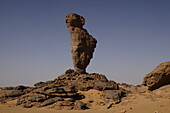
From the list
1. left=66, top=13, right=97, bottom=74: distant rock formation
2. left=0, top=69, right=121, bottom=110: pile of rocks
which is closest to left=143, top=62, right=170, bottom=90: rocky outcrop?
left=0, top=69, right=121, bottom=110: pile of rocks

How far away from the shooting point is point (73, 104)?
16.3m

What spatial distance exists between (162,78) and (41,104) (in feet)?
39.3

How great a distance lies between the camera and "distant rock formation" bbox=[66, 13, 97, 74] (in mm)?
30019

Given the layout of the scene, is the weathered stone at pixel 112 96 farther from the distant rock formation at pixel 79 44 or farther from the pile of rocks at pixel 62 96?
the distant rock formation at pixel 79 44

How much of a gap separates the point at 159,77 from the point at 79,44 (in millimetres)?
20391

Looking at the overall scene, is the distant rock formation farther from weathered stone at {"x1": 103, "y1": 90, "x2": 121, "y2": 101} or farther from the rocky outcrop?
the rocky outcrop

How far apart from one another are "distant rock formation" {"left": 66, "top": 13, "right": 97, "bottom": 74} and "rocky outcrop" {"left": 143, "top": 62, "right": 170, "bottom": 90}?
63.0 ft

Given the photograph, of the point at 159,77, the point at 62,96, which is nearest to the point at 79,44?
the point at 62,96

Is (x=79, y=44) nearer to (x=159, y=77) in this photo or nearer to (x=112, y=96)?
(x=112, y=96)

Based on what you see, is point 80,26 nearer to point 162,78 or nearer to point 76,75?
point 76,75

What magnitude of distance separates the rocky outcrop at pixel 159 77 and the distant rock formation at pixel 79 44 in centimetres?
1920

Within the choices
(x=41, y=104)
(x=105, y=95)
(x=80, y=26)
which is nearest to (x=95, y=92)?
(x=105, y=95)

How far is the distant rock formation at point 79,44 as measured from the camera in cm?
3002

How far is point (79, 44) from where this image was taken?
30.0 meters
